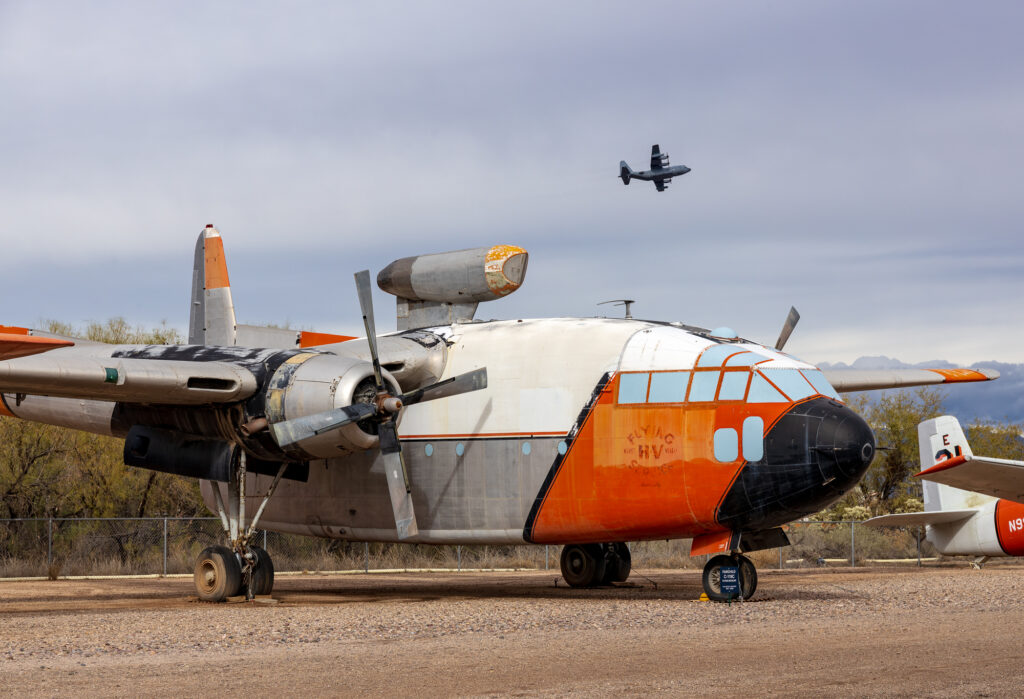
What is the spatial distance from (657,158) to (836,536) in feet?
75.3

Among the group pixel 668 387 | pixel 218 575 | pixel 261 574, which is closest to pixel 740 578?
pixel 668 387

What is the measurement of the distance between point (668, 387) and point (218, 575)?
8148 mm

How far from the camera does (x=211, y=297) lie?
87.0 feet

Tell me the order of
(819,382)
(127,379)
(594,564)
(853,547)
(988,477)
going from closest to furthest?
(127,379), (819,382), (988,477), (594,564), (853,547)

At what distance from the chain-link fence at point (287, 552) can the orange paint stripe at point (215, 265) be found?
9.33 meters

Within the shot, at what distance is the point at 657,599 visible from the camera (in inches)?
780

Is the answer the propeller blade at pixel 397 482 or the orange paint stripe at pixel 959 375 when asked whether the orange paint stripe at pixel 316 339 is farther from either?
the orange paint stripe at pixel 959 375

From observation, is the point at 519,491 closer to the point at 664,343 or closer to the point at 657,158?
the point at 664,343

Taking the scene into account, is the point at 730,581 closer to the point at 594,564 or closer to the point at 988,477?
the point at 594,564

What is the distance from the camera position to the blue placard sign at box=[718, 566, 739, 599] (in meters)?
18.4

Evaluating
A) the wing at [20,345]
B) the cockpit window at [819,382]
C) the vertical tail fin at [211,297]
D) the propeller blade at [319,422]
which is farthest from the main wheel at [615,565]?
the wing at [20,345]

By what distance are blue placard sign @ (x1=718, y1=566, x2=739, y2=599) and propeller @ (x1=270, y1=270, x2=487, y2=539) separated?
4.88 m

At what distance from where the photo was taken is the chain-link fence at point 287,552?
34062 mm

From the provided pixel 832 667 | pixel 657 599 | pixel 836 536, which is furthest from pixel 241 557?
pixel 836 536
